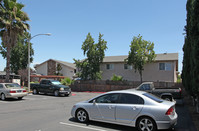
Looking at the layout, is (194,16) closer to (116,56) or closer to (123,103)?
(123,103)

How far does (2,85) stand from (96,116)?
36.2 feet

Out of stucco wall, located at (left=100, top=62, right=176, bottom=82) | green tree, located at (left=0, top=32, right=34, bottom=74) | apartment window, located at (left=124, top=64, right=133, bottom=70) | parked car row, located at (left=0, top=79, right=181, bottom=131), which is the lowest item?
parked car row, located at (left=0, top=79, right=181, bottom=131)

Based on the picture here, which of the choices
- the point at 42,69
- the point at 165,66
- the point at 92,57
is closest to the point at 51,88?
the point at 92,57

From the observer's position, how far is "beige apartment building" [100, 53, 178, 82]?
25.5m

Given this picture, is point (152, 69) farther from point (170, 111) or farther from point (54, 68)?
point (54, 68)

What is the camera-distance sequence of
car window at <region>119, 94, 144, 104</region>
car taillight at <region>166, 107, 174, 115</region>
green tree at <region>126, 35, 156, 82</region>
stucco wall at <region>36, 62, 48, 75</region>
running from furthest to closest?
stucco wall at <region>36, 62, 48, 75</region> → green tree at <region>126, 35, 156, 82</region> → car window at <region>119, 94, 144, 104</region> → car taillight at <region>166, 107, 174, 115</region>

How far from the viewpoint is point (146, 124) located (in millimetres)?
5727

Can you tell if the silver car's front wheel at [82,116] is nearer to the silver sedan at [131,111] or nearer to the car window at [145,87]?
the silver sedan at [131,111]

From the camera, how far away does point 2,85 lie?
14.1 meters

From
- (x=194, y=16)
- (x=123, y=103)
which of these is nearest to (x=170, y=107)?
(x=123, y=103)

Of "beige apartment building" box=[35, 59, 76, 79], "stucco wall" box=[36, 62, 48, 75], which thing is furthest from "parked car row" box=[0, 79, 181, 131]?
"stucco wall" box=[36, 62, 48, 75]

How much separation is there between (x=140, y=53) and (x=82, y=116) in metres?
19.4

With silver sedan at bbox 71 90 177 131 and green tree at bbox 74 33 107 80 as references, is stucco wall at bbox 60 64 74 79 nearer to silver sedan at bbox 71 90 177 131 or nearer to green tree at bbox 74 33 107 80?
green tree at bbox 74 33 107 80

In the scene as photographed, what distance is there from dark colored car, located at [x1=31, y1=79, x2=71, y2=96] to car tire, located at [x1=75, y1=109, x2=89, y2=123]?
10580 millimetres
